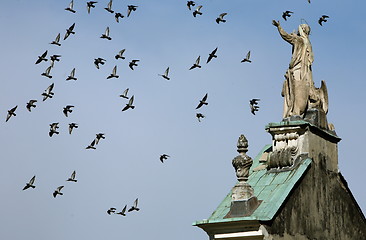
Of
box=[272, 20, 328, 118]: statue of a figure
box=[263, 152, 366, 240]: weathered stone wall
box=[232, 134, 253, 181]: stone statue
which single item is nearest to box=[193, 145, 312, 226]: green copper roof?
box=[263, 152, 366, 240]: weathered stone wall

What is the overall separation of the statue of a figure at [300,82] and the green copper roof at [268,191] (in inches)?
54.2

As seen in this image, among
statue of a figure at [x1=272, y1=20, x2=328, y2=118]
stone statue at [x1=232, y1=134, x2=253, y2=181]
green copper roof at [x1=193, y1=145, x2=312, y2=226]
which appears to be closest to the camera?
green copper roof at [x1=193, y1=145, x2=312, y2=226]

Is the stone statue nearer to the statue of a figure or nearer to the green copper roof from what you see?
the green copper roof

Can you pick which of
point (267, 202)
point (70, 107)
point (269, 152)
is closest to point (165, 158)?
point (70, 107)

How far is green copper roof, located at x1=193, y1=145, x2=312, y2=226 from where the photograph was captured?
25516 millimetres

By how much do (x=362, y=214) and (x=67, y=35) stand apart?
9.15 metres

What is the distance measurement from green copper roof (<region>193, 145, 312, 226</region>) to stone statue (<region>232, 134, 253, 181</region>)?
2.11 ft

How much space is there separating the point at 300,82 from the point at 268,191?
2850 millimetres

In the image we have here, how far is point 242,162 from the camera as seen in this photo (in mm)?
26062

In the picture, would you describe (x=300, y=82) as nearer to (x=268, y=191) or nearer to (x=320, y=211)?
(x=268, y=191)

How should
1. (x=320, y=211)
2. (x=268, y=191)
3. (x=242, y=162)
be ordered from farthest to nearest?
(x=320, y=211), (x=268, y=191), (x=242, y=162)

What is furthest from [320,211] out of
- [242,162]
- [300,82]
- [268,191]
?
[300,82]

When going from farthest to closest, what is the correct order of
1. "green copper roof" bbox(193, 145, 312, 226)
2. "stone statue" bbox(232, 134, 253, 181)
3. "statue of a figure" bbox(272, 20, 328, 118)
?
"statue of a figure" bbox(272, 20, 328, 118), "stone statue" bbox(232, 134, 253, 181), "green copper roof" bbox(193, 145, 312, 226)

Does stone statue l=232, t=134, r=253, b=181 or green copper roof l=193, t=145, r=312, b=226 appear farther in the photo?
stone statue l=232, t=134, r=253, b=181
